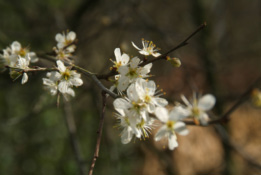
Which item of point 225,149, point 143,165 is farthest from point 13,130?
point 225,149

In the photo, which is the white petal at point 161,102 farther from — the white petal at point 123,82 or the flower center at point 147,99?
the white petal at point 123,82

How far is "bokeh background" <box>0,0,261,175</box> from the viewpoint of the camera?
2541 mm

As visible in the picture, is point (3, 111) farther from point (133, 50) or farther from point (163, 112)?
point (163, 112)

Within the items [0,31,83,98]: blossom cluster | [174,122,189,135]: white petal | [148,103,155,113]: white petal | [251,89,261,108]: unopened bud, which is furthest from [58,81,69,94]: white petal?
[251,89,261,108]: unopened bud

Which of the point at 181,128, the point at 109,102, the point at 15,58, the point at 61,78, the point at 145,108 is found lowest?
the point at 181,128

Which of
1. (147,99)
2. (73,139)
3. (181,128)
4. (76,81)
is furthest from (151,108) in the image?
(73,139)

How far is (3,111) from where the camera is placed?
3979 millimetres

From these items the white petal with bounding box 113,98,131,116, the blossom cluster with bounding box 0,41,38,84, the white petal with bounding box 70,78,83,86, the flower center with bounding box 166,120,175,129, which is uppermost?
the blossom cluster with bounding box 0,41,38,84

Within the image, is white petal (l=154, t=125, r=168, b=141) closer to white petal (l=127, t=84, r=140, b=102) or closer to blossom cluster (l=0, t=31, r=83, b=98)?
white petal (l=127, t=84, r=140, b=102)

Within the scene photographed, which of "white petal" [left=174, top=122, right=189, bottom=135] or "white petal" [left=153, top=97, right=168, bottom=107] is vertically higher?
"white petal" [left=153, top=97, right=168, bottom=107]

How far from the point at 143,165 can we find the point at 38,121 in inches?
89.6

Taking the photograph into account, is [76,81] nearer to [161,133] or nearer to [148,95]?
[148,95]

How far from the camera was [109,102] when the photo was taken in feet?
10.2

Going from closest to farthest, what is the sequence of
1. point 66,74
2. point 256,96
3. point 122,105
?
point 256,96, point 122,105, point 66,74
